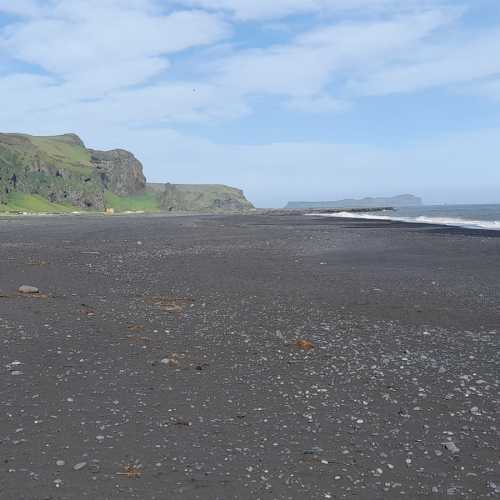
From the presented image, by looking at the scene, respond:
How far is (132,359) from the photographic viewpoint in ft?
31.0

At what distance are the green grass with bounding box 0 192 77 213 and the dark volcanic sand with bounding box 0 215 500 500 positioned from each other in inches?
6649

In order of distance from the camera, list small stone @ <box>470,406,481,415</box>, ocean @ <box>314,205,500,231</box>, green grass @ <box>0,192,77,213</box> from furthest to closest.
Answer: green grass @ <box>0,192,77,213</box>, ocean @ <box>314,205,500,231</box>, small stone @ <box>470,406,481,415</box>

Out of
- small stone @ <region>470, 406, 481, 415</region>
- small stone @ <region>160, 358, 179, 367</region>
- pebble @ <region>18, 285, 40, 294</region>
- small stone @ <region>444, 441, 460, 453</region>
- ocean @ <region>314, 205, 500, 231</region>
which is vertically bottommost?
small stone @ <region>444, 441, 460, 453</region>

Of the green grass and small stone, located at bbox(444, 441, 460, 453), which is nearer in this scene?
small stone, located at bbox(444, 441, 460, 453)

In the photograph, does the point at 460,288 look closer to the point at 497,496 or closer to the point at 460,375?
the point at 460,375

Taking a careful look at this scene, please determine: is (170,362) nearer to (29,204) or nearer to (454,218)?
(454,218)

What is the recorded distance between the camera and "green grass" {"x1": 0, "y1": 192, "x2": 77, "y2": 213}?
561ft

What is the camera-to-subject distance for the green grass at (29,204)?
561 ft

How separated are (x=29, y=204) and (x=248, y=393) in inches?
7520

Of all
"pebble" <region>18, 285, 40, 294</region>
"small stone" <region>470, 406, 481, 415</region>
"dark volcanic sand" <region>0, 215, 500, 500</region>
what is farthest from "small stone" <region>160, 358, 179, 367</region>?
"pebble" <region>18, 285, 40, 294</region>

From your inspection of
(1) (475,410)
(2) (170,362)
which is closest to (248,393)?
(2) (170,362)

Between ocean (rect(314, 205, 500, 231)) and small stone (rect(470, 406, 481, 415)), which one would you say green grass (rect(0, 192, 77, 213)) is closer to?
ocean (rect(314, 205, 500, 231))

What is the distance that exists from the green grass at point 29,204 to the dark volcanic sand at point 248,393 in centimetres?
16890

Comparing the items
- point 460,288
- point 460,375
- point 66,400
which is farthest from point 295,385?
point 460,288
